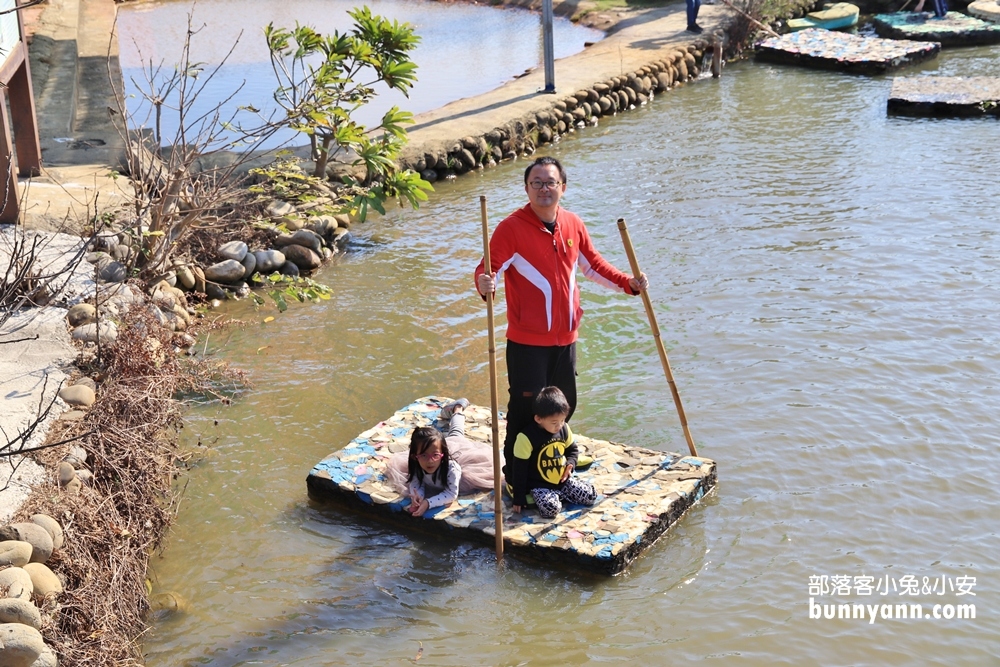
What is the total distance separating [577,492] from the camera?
19.4ft

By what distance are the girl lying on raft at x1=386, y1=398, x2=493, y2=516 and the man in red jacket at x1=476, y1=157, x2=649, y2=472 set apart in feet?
1.53

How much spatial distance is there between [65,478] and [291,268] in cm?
481

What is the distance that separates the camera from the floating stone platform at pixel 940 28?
1769 cm

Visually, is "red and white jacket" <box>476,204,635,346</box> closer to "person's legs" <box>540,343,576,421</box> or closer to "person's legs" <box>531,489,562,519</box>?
"person's legs" <box>540,343,576,421</box>

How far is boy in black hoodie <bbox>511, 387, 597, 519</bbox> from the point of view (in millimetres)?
5836

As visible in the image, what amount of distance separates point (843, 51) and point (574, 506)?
13.5m

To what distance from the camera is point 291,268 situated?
10312 mm

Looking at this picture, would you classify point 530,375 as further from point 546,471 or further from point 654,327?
point 654,327

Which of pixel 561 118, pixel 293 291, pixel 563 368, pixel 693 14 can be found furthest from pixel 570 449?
pixel 693 14

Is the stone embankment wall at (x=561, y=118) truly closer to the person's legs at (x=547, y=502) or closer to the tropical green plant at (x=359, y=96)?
the tropical green plant at (x=359, y=96)

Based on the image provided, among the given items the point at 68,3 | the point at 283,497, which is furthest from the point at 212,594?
the point at 68,3

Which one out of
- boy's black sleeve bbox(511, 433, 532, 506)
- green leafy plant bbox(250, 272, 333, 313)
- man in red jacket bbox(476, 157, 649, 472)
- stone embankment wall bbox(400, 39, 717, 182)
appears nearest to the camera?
man in red jacket bbox(476, 157, 649, 472)

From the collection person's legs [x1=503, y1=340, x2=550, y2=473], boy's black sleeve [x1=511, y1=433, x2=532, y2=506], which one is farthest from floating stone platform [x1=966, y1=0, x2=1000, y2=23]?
boy's black sleeve [x1=511, y1=433, x2=532, y2=506]

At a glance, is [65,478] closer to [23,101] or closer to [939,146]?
[23,101]
